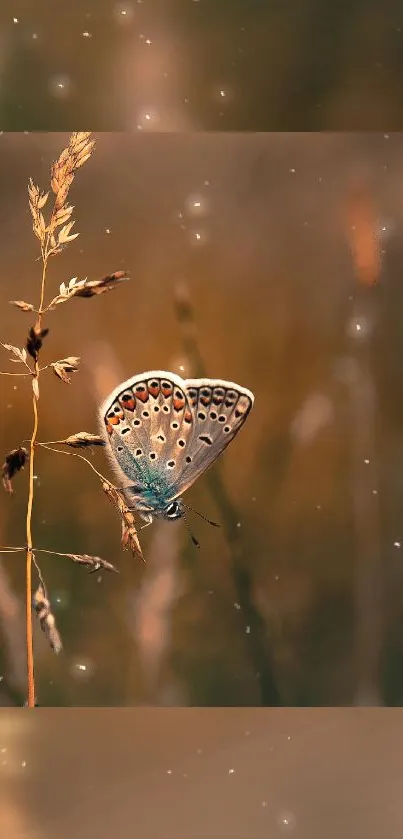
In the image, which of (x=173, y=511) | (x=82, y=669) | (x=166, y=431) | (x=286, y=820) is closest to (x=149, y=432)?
(x=166, y=431)

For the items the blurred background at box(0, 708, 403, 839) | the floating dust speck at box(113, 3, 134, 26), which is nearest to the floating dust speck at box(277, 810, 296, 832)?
the blurred background at box(0, 708, 403, 839)

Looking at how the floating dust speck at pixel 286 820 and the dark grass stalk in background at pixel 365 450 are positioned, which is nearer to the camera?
the floating dust speck at pixel 286 820

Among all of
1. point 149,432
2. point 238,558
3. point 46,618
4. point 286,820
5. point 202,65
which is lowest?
point 286,820

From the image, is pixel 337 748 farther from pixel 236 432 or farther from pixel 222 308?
pixel 222 308

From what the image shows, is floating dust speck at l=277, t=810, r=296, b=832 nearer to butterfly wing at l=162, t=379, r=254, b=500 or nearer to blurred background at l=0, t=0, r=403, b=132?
butterfly wing at l=162, t=379, r=254, b=500

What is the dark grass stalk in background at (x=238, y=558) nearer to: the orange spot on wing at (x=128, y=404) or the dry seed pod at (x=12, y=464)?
the orange spot on wing at (x=128, y=404)

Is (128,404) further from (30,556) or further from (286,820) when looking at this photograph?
(286,820)

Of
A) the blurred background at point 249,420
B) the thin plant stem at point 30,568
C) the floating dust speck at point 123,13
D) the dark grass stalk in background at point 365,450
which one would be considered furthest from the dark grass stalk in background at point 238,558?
the floating dust speck at point 123,13
